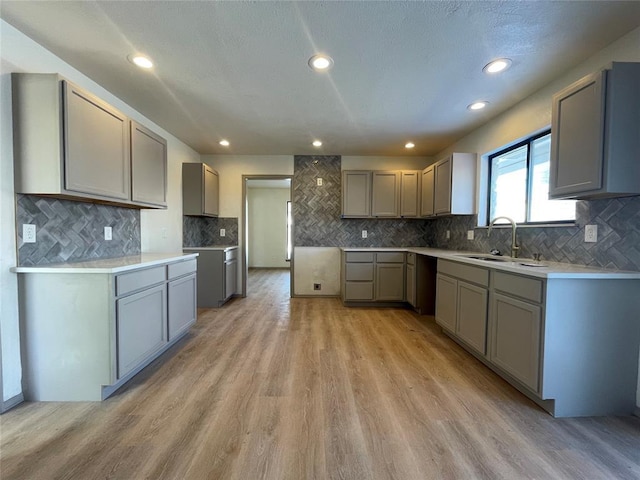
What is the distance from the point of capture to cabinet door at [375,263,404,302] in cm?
398

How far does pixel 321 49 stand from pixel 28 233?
2.33 metres

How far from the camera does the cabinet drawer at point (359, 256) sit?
4.00 meters

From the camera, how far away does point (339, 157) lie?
463 cm

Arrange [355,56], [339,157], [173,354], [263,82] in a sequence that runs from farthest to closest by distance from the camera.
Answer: [339,157], [173,354], [263,82], [355,56]

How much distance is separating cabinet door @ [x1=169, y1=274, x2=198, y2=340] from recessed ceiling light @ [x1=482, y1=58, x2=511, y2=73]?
3.19 m

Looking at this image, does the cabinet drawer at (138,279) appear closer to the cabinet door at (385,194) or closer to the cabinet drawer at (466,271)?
the cabinet drawer at (466,271)

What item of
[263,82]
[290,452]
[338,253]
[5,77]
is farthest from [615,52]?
[5,77]

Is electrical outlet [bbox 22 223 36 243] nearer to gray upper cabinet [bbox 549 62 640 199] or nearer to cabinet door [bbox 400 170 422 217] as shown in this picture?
gray upper cabinet [bbox 549 62 640 199]

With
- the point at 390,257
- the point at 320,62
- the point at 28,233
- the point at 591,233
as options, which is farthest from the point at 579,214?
the point at 28,233

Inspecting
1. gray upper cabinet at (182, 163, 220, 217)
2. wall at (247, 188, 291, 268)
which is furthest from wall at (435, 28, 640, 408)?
wall at (247, 188, 291, 268)

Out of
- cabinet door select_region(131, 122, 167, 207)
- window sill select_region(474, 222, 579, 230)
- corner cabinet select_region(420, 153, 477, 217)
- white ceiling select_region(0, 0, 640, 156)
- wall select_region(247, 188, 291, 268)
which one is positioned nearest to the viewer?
white ceiling select_region(0, 0, 640, 156)

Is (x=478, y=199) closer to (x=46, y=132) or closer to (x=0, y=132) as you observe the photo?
(x=46, y=132)

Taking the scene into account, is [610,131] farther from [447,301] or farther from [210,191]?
[210,191]

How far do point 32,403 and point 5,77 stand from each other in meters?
2.07
